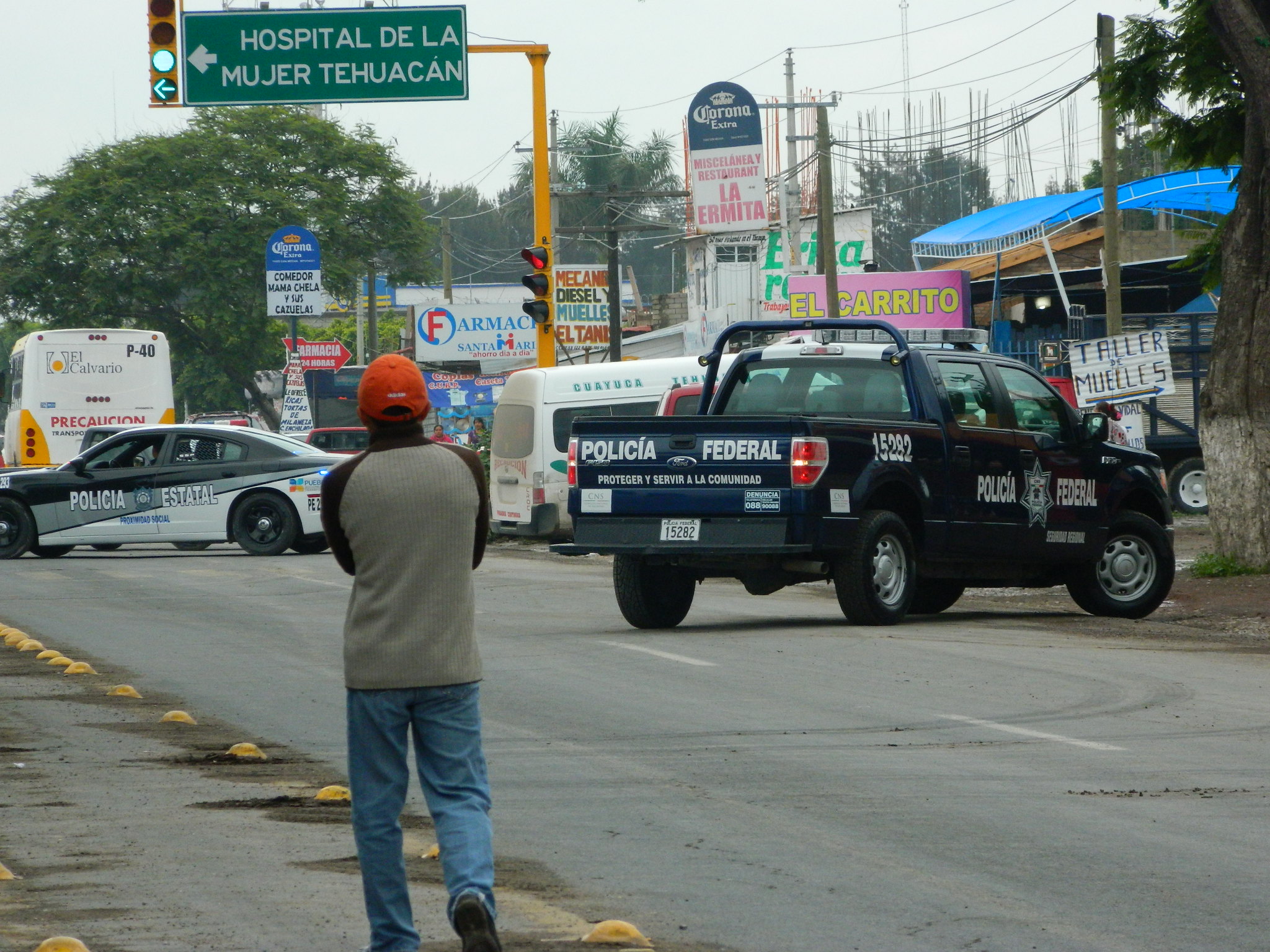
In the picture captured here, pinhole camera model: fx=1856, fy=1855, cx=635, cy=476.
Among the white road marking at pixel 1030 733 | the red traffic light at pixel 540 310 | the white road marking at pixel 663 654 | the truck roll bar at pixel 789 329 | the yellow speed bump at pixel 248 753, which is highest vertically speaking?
the red traffic light at pixel 540 310

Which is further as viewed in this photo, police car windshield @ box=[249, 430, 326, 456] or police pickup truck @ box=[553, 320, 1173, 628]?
police car windshield @ box=[249, 430, 326, 456]

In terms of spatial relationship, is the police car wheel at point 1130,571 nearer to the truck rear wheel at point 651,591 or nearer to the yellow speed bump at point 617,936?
the truck rear wheel at point 651,591

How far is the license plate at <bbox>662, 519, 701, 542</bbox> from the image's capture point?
1306 cm

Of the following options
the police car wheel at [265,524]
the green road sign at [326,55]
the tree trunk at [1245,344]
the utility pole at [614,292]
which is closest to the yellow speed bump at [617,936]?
the tree trunk at [1245,344]

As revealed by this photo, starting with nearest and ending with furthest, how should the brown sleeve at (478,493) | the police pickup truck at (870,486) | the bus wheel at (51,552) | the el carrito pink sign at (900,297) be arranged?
the brown sleeve at (478,493), the police pickup truck at (870,486), the bus wheel at (51,552), the el carrito pink sign at (900,297)

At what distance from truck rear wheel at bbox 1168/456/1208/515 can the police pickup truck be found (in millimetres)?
12271

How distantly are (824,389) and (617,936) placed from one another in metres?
9.16

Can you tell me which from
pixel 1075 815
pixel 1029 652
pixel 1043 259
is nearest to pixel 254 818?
pixel 1075 815

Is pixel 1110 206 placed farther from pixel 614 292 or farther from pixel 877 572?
pixel 877 572

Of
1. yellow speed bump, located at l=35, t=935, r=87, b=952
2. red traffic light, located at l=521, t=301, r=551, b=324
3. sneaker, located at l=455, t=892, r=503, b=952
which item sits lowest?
yellow speed bump, located at l=35, t=935, r=87, b=952

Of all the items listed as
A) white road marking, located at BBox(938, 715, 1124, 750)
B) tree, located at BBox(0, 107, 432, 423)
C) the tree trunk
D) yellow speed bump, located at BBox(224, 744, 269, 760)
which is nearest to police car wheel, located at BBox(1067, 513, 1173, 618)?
the tree trunk

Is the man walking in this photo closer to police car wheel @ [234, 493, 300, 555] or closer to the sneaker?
the sneaker

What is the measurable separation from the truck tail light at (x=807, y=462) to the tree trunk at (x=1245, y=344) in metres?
5.65

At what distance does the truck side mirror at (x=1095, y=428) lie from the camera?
1480 centimetres
